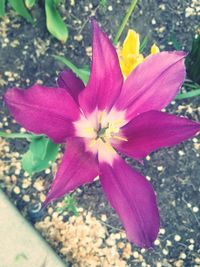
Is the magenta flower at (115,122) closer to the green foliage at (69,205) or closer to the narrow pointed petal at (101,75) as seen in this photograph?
the narrow pointed petal at (101,75)

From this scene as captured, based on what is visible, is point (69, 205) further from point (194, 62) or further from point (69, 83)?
point (69, 83)

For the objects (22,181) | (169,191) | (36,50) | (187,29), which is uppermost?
(36,50)

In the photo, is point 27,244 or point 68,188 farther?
point 27,244

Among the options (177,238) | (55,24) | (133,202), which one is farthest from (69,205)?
(133,202)

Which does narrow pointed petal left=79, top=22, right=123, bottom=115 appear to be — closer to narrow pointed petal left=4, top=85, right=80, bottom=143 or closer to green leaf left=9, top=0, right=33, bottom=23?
narrow pointed petal left=4, top=85, right=80, bottom=143

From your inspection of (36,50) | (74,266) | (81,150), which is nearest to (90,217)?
(74,266)

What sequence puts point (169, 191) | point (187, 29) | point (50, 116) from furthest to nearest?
point (187, 29) < point (169, 191) < point (50, 116)

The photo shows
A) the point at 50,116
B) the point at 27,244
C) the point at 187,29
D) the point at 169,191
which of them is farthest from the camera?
the point at 187,29

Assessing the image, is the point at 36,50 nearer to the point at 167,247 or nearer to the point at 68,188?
the point at 167,247

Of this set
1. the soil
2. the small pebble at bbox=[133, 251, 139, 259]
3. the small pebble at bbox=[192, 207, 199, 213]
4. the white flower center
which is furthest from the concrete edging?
the white flower center
